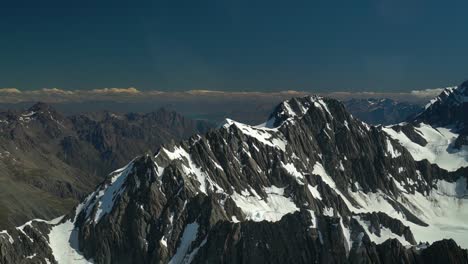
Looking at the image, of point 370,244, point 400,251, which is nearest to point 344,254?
point 370,244

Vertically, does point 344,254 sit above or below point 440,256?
below

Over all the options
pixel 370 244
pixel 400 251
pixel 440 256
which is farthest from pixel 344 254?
pixel 440 256

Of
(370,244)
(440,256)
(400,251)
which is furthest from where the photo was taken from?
(370,244)

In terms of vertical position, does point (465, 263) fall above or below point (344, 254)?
above

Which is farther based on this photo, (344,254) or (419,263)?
(344,254)

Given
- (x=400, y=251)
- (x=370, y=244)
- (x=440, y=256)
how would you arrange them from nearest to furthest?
(x=440, y=256) → (x=400, y=251) → (x=370, y=244)

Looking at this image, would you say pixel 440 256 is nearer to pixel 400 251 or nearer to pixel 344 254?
pixel 400 251

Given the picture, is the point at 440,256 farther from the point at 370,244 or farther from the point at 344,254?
the point at 344,254
